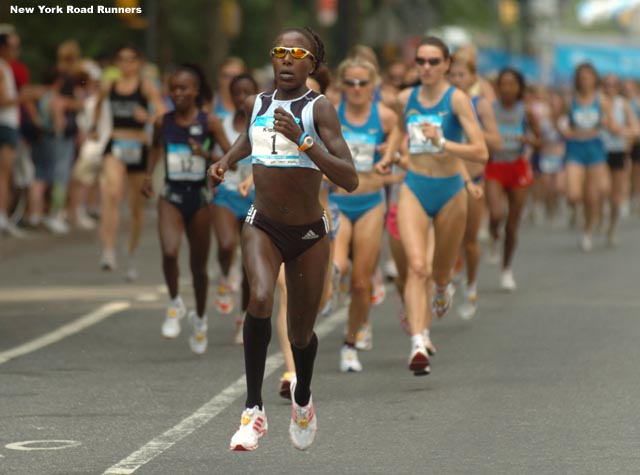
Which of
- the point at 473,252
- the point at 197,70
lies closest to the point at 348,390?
the point at 197,70

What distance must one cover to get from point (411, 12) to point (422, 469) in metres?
22.4

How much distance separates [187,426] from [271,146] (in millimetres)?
1664

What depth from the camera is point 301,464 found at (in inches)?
308

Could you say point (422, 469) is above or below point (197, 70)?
below

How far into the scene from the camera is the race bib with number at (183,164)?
1174 centimetres

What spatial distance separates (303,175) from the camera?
7930mm

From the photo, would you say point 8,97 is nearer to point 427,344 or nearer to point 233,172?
point 233,172

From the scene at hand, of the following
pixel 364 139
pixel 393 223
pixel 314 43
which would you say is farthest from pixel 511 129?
pixel 314 43

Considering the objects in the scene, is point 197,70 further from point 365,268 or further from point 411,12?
point 411,12

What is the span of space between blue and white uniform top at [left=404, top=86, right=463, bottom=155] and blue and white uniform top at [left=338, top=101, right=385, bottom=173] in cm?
22

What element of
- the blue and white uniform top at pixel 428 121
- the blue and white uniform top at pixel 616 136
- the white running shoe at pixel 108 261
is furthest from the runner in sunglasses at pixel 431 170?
the blue and white uniform top at pixel 616 136

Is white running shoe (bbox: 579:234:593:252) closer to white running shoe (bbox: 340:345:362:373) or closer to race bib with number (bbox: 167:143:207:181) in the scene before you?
race bib with number (bbox: 167:143:207:181)

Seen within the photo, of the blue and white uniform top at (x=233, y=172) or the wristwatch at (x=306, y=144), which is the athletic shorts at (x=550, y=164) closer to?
the blue and white uniform top at (x=233, y=172)

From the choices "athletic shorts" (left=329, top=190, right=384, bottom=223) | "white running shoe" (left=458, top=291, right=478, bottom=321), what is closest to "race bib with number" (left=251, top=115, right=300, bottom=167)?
"athletic shorts" (left=329, top=190, right=384, bottom=223)
